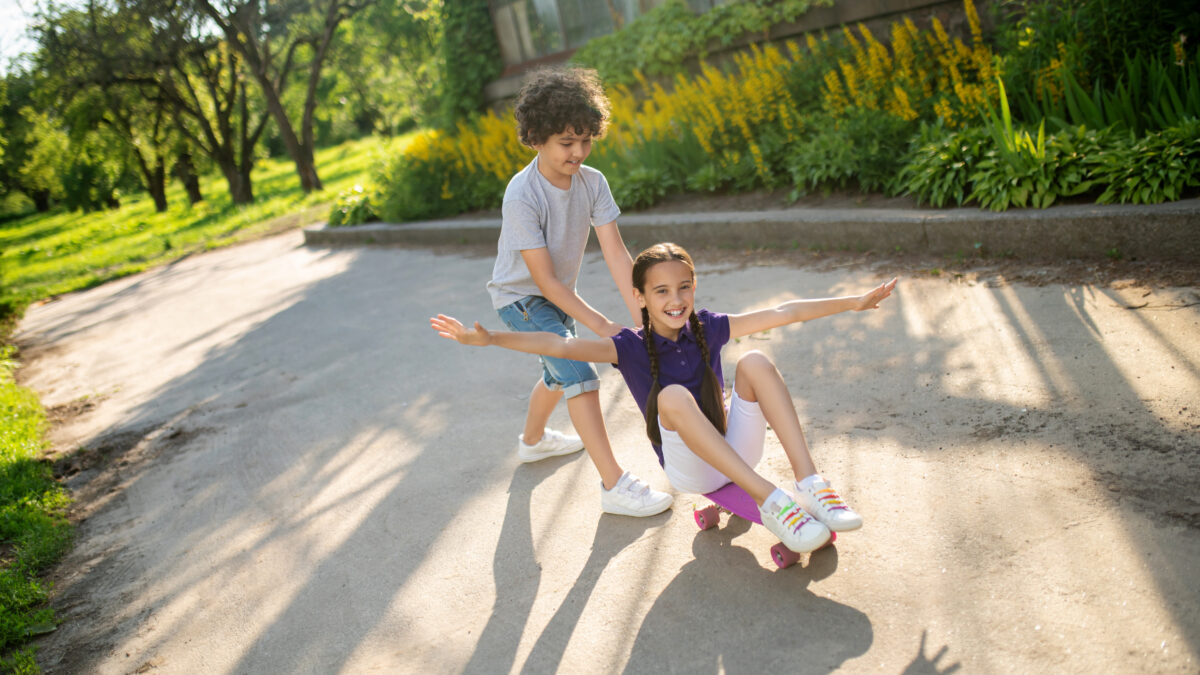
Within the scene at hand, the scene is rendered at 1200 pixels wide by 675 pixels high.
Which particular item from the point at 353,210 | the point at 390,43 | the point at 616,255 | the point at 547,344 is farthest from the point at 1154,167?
the point at 390,43

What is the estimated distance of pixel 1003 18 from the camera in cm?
724

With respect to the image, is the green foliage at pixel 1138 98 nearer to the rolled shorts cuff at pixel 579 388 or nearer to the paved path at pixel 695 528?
the paved path at pixel 695 528

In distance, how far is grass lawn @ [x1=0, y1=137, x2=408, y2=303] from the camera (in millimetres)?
15773

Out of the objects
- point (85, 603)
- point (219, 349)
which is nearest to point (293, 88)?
point (219, 349)

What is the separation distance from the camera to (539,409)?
3605 mm

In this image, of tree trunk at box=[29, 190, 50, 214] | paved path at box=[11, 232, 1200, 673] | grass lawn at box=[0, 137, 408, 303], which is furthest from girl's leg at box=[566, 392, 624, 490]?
tree trunk at box=[29, 190, 50, 214]

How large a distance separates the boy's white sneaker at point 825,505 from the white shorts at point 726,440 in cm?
21

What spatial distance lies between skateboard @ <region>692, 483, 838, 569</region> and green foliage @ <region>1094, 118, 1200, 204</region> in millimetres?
3114

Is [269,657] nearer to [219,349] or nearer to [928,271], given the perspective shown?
[928,271]

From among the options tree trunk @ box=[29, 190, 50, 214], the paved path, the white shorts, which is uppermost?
tree trunk @ box=[29, 190, 50, 214]

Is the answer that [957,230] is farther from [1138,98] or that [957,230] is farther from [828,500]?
[828,500]

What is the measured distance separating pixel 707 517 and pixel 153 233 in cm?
2471

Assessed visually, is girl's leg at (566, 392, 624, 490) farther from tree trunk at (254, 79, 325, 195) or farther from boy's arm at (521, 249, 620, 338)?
tree trunk at (254, 79, 325, 195)

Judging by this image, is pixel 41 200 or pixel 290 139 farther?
pixel 41 200
